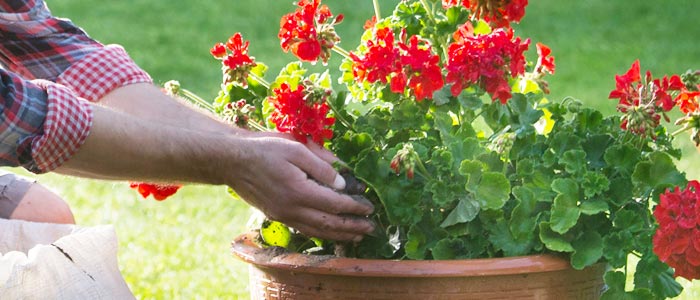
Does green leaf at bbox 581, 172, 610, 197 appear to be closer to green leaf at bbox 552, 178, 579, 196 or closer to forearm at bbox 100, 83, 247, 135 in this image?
green leaf at bbox 552, 178, 579, 196

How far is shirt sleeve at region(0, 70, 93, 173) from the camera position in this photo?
198 cm

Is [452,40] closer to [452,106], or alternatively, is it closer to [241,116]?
[452,106]

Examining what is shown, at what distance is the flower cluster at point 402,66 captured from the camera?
2086 mm

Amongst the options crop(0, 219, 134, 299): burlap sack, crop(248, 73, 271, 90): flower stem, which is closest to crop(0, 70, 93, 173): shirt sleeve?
crop(0, 219, 134, 299): burlap sack

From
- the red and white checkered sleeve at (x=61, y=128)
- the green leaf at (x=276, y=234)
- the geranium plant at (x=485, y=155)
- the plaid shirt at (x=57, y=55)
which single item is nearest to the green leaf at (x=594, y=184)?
the geranium plant at (x=485, y=155)

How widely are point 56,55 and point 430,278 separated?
978 mm

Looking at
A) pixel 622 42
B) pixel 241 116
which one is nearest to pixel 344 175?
pixel 241 116

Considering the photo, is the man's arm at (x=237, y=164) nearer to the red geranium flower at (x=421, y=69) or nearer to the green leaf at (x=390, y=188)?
the green leaf at (x=390, y=188)

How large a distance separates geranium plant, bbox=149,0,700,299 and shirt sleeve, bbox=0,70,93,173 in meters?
0.36

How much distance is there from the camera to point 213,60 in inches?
323

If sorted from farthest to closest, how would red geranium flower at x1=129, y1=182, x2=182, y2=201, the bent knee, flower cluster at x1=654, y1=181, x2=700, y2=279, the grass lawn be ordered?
the grass lawn
the bent knee
red geranium flower at x1=129, y1=182, x2=182, y2=201
flower cluster at x1=654, y1=181, x2=700, y2=279

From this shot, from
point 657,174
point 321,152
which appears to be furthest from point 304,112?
point 657,174

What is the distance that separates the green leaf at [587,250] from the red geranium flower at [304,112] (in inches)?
Answer: 18.5

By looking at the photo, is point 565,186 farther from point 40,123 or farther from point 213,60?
point 213,60
